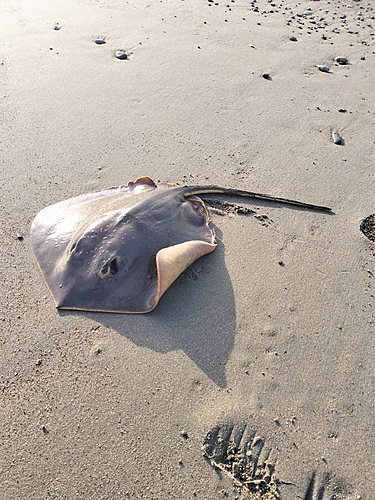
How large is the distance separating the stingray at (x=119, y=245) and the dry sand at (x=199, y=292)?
154mm

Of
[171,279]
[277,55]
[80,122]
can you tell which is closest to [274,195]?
[171,279]

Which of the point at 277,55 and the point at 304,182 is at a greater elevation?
the point at 277,55

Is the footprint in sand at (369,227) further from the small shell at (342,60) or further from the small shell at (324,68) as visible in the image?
the small shell at (342,60)

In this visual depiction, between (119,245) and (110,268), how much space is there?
7.7 inches

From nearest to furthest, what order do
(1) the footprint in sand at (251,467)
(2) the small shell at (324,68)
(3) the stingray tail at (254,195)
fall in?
1. (1) the footprint in sand at (251,467)
2. (3) the stingray tail at (254,195)
3. (2) the small shell at (324,68)

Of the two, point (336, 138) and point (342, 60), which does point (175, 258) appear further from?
point (342, 60)

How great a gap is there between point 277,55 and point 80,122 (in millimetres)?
3363

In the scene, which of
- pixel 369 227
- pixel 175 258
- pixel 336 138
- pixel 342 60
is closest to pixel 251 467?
pixel 175 258

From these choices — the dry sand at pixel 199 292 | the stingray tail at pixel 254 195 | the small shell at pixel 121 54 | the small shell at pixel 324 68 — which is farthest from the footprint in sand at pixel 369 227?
the small shell at pixel 121 54

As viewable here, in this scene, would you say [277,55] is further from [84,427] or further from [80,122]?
[84,427]

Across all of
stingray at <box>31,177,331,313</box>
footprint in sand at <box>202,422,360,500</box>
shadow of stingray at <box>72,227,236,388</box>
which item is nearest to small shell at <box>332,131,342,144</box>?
stingray at <box>31,177,331,313</box>

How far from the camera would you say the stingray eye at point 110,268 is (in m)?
2.93

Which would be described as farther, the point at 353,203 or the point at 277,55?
the point at 277,55

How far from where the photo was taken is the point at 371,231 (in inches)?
153
